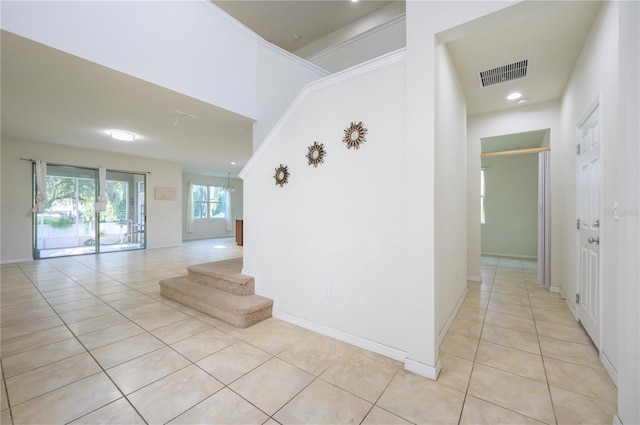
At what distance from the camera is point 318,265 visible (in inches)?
100

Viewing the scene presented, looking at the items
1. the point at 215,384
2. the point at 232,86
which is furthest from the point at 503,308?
the point at 232,86

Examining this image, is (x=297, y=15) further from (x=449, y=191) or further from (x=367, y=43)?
(x=449, y=191)

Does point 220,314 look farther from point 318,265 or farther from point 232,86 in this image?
point 232,86

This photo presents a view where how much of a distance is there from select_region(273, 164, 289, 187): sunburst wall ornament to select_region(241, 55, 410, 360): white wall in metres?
0.05

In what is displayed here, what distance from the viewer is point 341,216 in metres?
2.36

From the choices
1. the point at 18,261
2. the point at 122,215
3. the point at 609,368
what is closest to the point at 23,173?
the point at 18,261

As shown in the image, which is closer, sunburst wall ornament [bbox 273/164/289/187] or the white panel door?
the white panel door

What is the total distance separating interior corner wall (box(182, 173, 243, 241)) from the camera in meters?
10.2

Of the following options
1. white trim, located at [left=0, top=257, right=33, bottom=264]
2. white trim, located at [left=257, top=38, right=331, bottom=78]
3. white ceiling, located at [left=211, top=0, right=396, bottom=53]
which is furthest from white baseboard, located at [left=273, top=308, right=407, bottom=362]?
white trim, located at [left=0, top=257, right=33, bottom=264]

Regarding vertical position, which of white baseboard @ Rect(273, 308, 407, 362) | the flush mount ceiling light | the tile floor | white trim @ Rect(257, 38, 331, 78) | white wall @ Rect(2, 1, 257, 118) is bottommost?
the tile floor

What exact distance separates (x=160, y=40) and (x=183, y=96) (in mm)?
582

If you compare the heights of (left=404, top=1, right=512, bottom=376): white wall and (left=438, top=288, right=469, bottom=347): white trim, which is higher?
(left=404, top=1, right=512, bottom=376): white wall

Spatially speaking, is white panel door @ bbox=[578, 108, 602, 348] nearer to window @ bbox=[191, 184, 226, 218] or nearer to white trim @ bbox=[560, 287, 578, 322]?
white trim @ bbox=[560, 287, 578, 322]

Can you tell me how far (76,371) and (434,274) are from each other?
267cm
